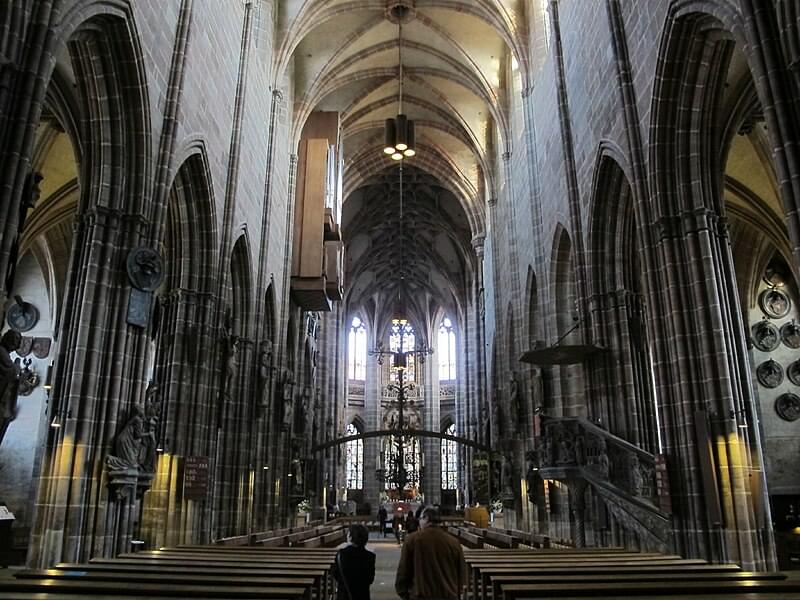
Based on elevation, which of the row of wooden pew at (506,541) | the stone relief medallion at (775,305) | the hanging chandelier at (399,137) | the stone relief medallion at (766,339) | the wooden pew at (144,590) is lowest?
the row of wooden pew at (506,541)

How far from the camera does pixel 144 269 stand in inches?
436

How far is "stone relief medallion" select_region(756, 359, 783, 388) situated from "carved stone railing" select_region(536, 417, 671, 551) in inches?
404

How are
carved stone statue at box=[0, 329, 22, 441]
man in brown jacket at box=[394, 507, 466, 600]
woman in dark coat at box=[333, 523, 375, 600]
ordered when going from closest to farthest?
man in brown jacket at box=[394, 507, 466, 600] < woman in dark coat at box=[333, 523, 375, 600] < carved stone statue at box=[0, 329, 22, 441]

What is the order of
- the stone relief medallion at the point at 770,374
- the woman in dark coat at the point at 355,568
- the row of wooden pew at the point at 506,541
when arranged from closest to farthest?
the woman in dark coat at the point at 355,568, the row of wooden pew at the point at 506,541, the stone relief medallion at the point at 770,374

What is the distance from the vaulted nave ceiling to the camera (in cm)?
2348

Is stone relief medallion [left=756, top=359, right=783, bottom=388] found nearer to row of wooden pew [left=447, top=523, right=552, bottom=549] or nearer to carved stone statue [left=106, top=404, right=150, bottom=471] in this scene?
row of wooden pew [left=447, top=523, right=552, bottom=549]

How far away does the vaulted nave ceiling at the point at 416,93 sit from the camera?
77.0 ft

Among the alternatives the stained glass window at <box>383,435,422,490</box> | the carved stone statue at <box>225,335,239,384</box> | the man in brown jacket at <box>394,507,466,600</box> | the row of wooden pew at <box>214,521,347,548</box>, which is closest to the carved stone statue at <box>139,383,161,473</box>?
the row of wooden pew at <box>214,521,347,548</box>

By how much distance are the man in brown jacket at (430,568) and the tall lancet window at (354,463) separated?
42.1 m

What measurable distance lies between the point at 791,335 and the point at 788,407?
89.9 inches

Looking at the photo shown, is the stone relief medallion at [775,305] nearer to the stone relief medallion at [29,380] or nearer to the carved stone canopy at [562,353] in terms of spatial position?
the carved stone canopy at [562,353]

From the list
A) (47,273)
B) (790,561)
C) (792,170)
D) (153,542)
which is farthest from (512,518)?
(792,170)

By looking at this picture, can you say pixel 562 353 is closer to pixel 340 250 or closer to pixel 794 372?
pixel 794 372

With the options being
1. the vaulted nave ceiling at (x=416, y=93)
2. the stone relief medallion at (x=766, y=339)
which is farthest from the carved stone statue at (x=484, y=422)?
the stone relief medallion at (x=766, y=339)
